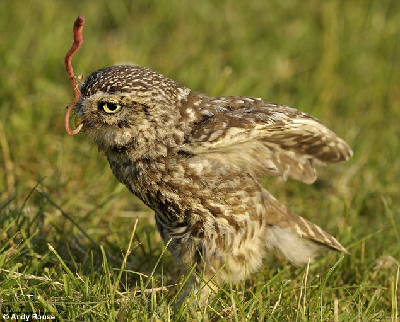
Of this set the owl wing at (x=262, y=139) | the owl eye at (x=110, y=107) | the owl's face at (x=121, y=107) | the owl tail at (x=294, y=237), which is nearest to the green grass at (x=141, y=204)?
the owl tail at (x=294, y=237)

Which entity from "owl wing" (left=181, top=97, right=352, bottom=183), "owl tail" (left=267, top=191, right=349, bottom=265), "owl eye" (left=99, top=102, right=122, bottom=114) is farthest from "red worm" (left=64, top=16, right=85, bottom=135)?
"owl tail" (left=267, top=191, right=349, bottom=265)

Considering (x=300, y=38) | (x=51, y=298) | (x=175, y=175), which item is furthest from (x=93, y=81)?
(x=300, y=38)

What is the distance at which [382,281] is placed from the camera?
4.48 meters

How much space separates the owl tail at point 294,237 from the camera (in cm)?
424

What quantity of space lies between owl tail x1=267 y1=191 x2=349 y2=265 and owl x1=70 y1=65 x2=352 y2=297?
5.1 inches

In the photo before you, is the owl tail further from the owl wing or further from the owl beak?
the owl beak

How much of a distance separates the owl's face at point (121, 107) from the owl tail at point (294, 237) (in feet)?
3.21

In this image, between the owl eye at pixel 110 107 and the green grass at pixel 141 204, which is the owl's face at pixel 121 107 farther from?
the green grass at pixel 141 204

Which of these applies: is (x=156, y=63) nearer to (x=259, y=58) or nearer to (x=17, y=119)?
(x=259, y=58)

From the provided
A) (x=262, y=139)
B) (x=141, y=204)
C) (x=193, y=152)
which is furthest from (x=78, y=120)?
(x=141, y=204)

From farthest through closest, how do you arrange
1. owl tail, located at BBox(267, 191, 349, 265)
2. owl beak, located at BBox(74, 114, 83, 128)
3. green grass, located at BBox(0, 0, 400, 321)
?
owl tail, located at BBox(267, 191, 349, 265) → owl beak, located at BBox(74, 114, 83, 128) → green grass, located at BBox(0, 0, 400, 321)

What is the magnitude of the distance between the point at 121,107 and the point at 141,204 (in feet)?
5.90

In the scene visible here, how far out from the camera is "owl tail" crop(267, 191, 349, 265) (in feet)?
13.9

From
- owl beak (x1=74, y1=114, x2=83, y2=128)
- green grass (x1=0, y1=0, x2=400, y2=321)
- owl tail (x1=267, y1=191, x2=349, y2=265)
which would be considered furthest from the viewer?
owl tail (x1=267, y1=191, x2=349, y2=265)
